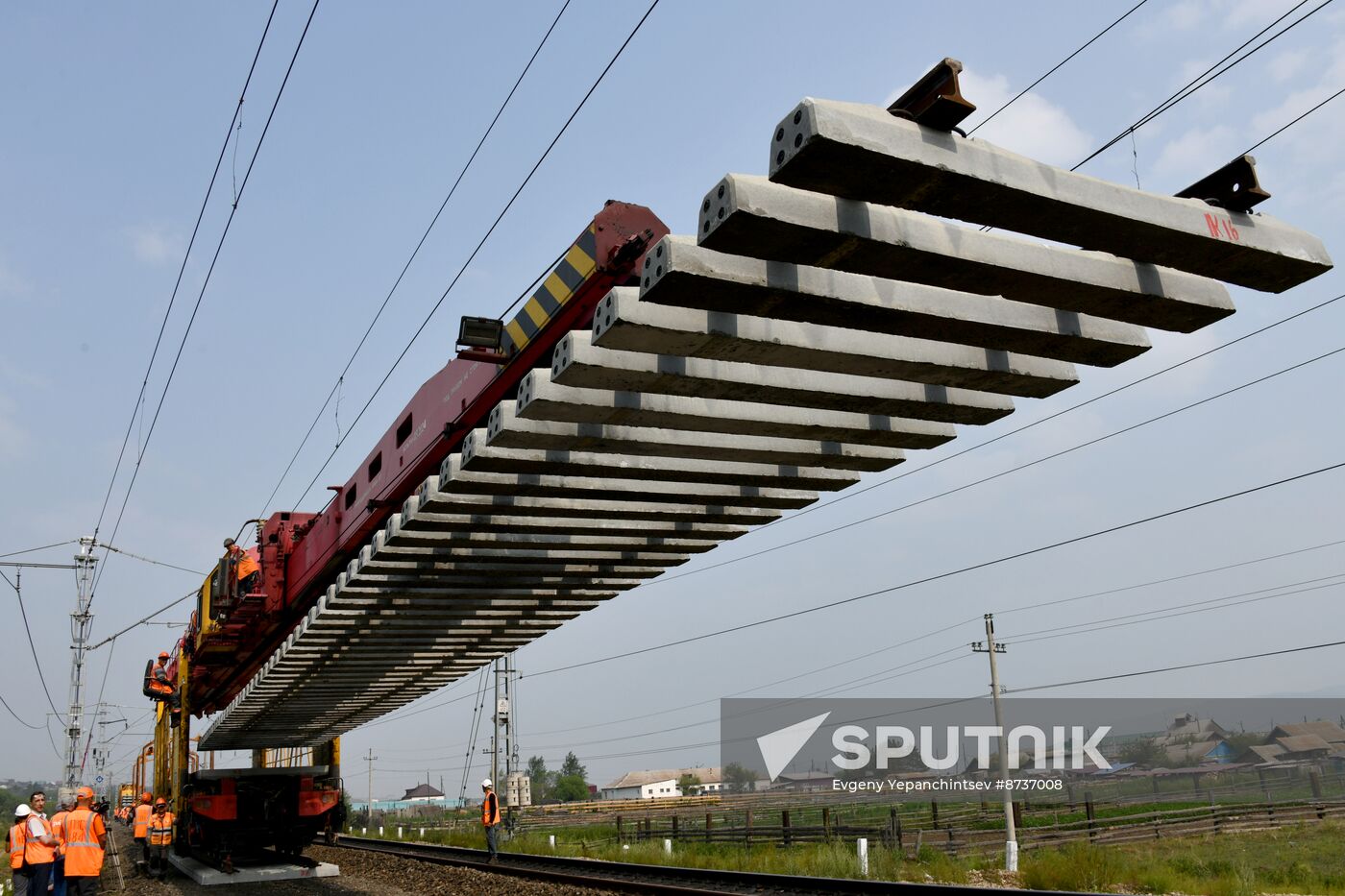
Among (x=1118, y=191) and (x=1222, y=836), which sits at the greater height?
(x=1118, y=191)

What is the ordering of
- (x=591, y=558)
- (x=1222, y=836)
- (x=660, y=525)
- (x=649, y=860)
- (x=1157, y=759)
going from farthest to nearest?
(x=1157, y=759), (x=1222, y=836), (x=649, y=860), (x=591, y=558), (x=660, y=525)

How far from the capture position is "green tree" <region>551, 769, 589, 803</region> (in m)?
135

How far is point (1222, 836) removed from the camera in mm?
28812

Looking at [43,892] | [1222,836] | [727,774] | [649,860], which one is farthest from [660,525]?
[727,774]

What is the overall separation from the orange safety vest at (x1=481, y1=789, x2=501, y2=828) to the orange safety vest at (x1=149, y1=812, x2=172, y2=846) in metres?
5.22

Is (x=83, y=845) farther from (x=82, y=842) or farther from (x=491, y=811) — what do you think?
(x=491, y=811)

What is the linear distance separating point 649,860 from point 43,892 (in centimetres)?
941

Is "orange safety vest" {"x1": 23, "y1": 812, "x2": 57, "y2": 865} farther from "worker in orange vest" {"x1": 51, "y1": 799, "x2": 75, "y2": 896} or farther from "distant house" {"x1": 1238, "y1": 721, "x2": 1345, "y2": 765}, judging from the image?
"distant house" {"x1": 1238, "y1": 721, "x2": 1345, "y2": 765}

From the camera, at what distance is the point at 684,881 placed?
13.0 m

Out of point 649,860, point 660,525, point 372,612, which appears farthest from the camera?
point 649,860

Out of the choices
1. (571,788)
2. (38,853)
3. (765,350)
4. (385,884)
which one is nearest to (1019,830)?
(385,884)

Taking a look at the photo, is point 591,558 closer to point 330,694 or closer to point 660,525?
point 660,525

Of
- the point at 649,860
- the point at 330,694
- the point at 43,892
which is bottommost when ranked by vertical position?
the point at 649,860

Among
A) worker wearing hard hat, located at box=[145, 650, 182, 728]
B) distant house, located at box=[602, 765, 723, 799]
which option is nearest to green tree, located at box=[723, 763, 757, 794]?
distant house, located at box=[602, 765, 723, 799]
